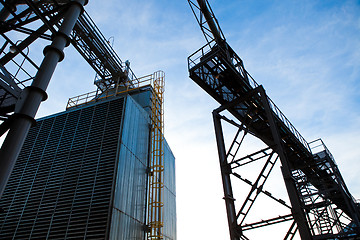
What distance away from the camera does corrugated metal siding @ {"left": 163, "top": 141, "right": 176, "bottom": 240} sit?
50.0 feet

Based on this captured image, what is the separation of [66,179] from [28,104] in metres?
7.57

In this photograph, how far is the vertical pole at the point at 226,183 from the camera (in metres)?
9.39

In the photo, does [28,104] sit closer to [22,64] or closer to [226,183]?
[22,64]

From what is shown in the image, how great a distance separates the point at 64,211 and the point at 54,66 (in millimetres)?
7296

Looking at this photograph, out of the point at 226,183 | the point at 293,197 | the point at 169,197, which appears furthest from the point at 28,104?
the point at 169,197

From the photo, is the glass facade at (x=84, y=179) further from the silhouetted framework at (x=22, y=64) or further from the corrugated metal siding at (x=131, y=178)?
the silhouetted framework at (x=22, y=64)

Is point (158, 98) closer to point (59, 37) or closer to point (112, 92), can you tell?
point (112, 92)

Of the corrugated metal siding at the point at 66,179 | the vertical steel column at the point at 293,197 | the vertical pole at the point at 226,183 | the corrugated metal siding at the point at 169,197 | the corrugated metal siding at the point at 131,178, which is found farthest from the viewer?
the corrugated metal siding at the point at 169,197

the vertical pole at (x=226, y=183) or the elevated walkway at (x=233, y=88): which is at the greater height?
the elevated walkway at (x=233, y=88)

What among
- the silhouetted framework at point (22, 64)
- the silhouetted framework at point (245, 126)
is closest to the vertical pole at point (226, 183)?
the silhouetted framework at point (245, 126)

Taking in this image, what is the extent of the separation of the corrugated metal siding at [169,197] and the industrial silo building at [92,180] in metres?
0.06

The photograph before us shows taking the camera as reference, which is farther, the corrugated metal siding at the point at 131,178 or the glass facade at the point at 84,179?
the corrugated metal siding at the point at 131,178

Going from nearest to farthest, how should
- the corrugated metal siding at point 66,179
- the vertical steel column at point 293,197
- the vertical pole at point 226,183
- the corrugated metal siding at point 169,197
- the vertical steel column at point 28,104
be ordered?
the vertical steel column at point 28,104 → the vertical steel column at point 293,197 → the vertical pole at point 226,183 → the corrugated metal siding at point 66,179 → the corrugated metal siding at point 169,197

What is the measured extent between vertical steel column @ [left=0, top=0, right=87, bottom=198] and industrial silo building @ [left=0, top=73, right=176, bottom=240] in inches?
237
